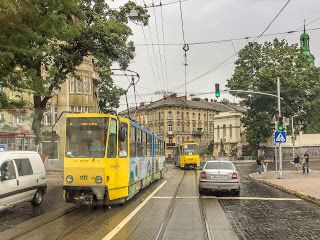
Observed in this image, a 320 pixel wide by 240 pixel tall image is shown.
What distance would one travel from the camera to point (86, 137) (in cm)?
1502

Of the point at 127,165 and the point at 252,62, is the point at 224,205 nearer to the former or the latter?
the point at 127,165

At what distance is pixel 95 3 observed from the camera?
25406 millimetres

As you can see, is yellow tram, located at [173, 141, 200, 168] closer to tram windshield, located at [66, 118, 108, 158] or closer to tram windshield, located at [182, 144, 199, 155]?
tram windshield, located at [182, 144, 199, 155]

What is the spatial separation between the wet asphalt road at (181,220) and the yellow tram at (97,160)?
563 millimetres

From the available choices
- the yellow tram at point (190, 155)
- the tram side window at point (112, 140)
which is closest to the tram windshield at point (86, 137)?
the tram side window at point (112, 140)

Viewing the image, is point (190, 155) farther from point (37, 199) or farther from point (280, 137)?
point (37, 199)

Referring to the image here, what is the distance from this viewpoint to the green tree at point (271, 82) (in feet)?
219

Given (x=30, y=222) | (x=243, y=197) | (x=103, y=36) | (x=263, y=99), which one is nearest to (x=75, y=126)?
(x=30, y=222)

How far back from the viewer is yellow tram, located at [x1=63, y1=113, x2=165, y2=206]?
1445 cm

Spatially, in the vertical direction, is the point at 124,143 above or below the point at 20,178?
above

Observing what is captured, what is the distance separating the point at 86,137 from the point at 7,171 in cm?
257

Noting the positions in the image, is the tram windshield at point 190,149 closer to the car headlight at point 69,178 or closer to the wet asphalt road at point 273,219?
the wet asphalt road at point 273,219

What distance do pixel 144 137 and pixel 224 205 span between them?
5866 millimetres

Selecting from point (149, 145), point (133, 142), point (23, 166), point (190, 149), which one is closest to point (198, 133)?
point (190, 149)
